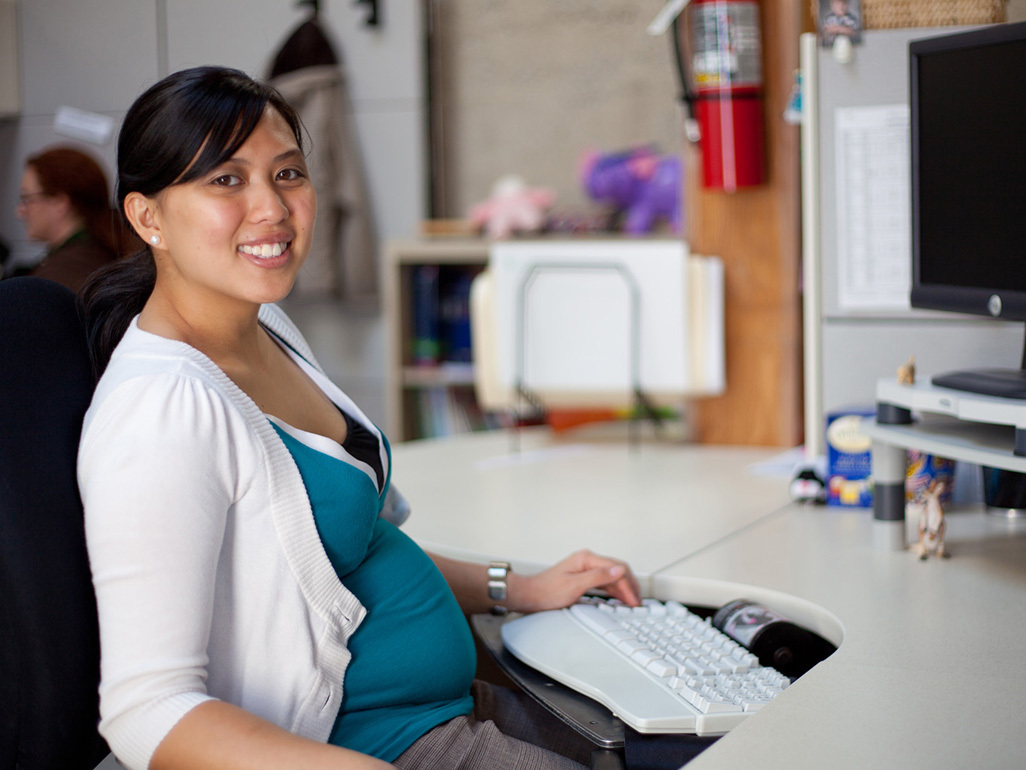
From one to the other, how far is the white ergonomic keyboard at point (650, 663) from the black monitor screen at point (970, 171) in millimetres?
537

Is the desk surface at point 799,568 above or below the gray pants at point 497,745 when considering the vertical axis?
above

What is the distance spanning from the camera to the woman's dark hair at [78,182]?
3.25 m

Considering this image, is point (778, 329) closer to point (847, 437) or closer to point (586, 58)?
point (847, 437)

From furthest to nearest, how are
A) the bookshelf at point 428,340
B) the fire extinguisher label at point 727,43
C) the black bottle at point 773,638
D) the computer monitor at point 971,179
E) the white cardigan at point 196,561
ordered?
the bookshelf at point 428,340
the fire extinguisher label at point 727,43
the computer monitor at point 971,179
the black bottle at point 773,638
the white cardigan at point 196,561

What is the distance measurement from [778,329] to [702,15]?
0.61 meters

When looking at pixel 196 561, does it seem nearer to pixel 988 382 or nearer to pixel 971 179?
pixel 988 382

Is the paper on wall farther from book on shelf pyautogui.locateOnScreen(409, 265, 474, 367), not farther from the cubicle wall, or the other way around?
book on shelf pyautogui.locateOnScreen(409, 265, 474, 367)

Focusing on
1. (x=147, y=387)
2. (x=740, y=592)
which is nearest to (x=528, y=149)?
(x=740, y=592)

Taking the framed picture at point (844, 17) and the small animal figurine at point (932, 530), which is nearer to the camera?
the small animal figurine at point (932, 530)

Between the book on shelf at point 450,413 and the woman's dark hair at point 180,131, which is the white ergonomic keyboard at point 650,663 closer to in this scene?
the woman's dark hair at point 180,131

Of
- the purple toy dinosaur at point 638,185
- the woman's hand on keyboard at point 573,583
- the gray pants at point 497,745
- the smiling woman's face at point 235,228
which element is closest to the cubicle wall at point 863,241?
the woman's hand on keyboard at point 573,583

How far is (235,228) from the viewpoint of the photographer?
3.31ft

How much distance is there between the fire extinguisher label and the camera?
2.05 m

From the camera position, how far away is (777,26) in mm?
2092
